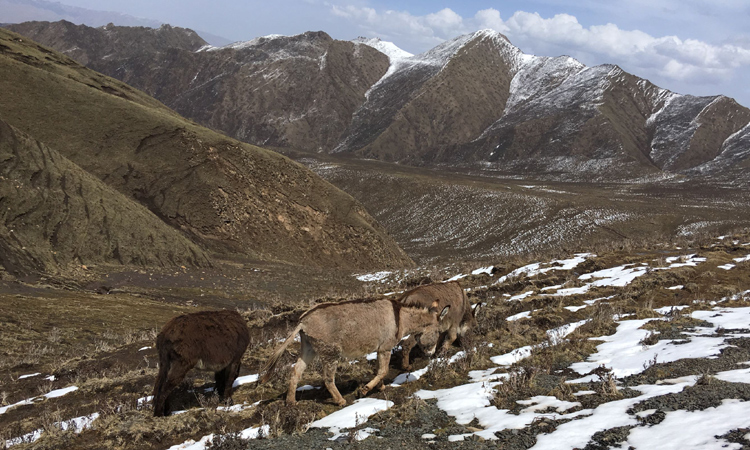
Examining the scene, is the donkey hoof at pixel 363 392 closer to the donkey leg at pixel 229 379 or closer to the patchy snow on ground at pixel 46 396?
the donkey leg at pixel 229 379

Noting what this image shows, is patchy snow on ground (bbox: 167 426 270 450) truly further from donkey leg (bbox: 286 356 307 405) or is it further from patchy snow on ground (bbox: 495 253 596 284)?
patchy snow on ground (bbox: 495 253 596 284)

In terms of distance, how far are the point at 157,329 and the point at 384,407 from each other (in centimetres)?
1115

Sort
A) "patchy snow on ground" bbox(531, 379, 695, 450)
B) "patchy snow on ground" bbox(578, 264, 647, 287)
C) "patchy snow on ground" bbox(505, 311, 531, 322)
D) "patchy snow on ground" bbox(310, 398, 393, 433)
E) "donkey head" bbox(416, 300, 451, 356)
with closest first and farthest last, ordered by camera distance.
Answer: "patchy snow on ground" bbox(531, 379, 695, 450) → "patchy snow on ground" bbox(310, 398, 393, 433) → "donkey head" bbox(416, 300, 451, 356) → "patchy snow on ground" bbox(505, 311, 531, 322) → "patchy snow on ground" bbox(578, 264, 647, 287)

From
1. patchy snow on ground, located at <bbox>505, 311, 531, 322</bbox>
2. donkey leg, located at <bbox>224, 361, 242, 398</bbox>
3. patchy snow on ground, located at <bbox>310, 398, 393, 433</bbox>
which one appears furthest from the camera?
patchy snow on ground, located at <bbox>505, 311, 531, 322</bbox>

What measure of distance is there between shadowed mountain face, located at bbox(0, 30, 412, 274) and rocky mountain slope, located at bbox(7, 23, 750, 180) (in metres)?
87.5

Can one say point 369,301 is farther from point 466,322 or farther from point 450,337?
point 466,322

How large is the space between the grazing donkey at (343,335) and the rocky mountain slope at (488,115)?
4734 inches

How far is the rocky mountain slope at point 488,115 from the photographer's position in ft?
447

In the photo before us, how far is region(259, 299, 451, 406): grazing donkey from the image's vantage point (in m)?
6.78

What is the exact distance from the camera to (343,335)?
687 centimetres

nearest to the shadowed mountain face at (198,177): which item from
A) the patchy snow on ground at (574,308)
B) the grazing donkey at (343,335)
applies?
the patchy snow on ground at (574,308)

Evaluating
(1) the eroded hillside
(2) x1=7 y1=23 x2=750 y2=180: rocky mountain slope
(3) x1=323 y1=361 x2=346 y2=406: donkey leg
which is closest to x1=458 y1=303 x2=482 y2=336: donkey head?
(1) the eroded hillside

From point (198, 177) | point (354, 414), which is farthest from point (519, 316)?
point (198, 177)

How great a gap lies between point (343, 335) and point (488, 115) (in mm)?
175116
